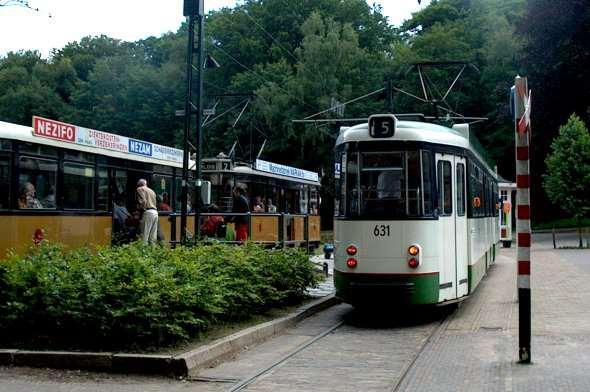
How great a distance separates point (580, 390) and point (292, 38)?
64.7 metres

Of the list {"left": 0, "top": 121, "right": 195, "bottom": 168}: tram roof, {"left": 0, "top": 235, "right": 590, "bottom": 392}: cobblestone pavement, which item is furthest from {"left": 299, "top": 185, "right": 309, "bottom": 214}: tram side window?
{"left": 0, "top": 235, "right": 590, "bottom": 392}: cobblestone pavement

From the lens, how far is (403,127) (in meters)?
11.5

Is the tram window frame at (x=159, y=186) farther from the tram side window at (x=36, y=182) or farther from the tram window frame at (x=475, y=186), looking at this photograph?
the tram window frame at (x=475, y=186)

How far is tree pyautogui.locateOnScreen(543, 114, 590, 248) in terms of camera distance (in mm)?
34219

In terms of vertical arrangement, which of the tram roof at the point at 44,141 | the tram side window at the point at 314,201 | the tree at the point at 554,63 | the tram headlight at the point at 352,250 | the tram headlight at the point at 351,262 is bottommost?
the tram headlight at the point at 351,262

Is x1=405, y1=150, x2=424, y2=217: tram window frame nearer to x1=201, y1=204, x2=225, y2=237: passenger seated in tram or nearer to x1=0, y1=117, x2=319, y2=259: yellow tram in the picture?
x1=0, y1=117, x2=319, y2=259: yellow tram

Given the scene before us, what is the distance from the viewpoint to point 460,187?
1258 cm

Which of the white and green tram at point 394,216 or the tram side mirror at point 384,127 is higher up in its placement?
the tram side mirror at point 384,127

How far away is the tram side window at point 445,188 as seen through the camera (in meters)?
11.7

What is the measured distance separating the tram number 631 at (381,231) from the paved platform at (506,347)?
1.64 m

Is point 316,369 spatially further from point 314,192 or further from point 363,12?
point 363,12

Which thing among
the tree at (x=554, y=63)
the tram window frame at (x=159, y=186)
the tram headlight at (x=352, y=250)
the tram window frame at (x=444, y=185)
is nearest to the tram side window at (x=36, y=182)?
the tram window frame at (x=159, y=186)

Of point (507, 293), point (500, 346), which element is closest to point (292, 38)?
point (507, 293)

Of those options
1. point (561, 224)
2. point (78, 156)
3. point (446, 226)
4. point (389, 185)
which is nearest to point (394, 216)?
point (389, 185)
